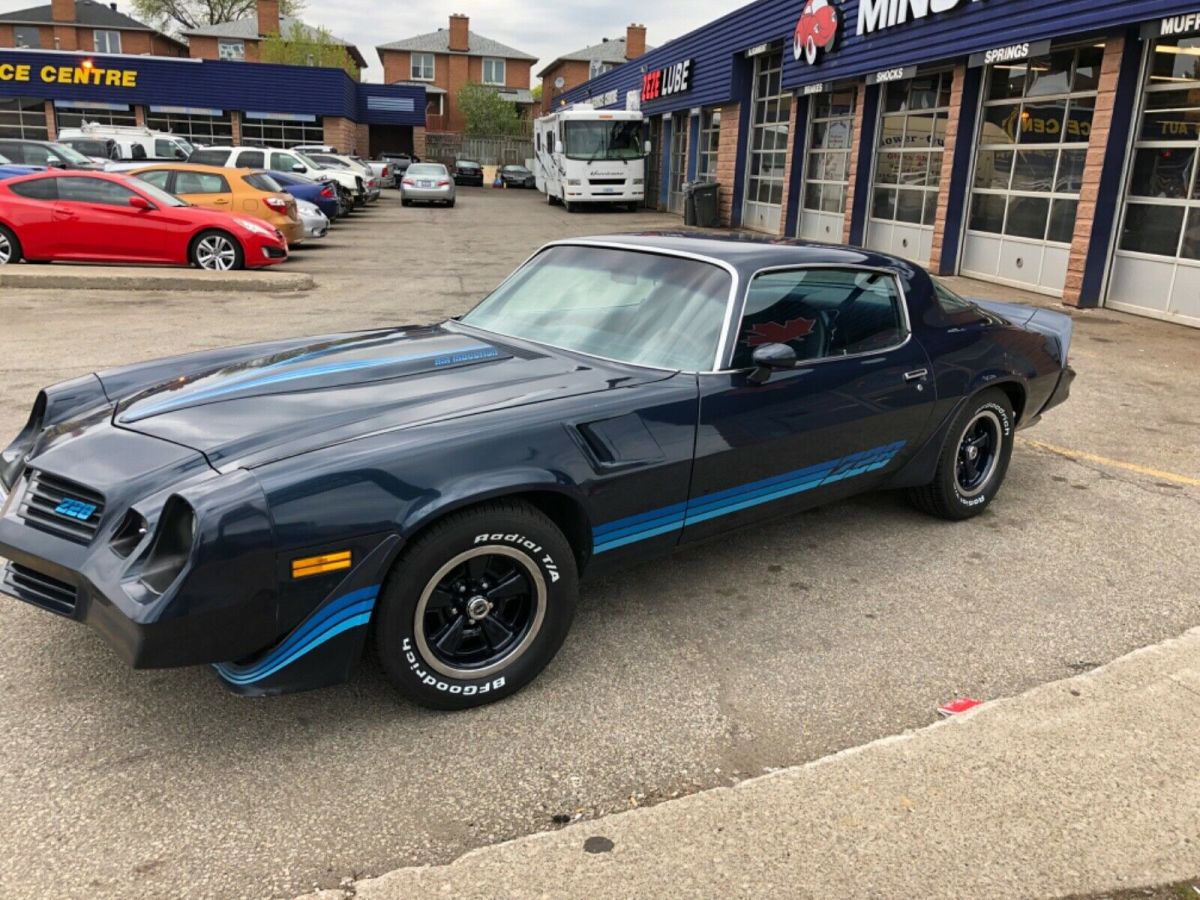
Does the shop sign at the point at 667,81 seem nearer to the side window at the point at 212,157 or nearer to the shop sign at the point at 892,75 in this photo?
the shop sign at the point at 892,75

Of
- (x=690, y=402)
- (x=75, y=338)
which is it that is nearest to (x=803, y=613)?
(x=690, y=402)

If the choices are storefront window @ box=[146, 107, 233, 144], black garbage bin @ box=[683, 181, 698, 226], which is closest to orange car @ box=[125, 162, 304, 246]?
black garbage bin @ box=[683, 181, 698, 226]

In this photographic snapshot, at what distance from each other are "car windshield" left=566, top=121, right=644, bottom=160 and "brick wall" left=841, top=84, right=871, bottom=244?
11.9 m

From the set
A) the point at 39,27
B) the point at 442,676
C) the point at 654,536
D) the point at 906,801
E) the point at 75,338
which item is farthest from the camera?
the point at 39,27

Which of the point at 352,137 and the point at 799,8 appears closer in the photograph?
the point at 799,8

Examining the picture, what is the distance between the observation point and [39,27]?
69.1 metres

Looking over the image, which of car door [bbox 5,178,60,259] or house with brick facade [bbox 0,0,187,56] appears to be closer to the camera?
car door [bbox 5,178,60,259]

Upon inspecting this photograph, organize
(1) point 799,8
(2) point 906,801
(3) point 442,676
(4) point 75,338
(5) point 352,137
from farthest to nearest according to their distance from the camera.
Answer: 1. (5) point 352,137
2. (1) point 799,8
3. (4) point 75,338
4. (3) point 442,676
5. (2) point 906,801

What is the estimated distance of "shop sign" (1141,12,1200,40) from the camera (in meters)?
10.2

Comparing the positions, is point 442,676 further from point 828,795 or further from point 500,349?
point 500,349

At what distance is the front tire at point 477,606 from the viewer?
277 centimetres

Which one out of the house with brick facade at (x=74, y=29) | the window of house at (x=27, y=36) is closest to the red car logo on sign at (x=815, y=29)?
the house with brick facade at (x=74, y=29)

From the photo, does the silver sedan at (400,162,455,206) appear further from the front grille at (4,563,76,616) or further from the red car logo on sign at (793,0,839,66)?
the front grille at (4,563,76,616)

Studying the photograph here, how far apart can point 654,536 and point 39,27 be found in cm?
8357
